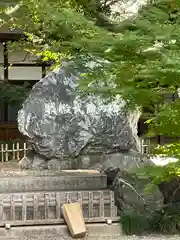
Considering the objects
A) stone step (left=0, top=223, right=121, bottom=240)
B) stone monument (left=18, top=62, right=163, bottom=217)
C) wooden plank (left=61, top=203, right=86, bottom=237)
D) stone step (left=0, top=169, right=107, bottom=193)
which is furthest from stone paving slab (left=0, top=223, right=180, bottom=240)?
stone monument (left=18, top=62, right=163, bottom=217)

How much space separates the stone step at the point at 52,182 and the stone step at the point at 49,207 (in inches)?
10.8

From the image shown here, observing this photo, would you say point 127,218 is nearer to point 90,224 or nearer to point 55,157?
point 90,224

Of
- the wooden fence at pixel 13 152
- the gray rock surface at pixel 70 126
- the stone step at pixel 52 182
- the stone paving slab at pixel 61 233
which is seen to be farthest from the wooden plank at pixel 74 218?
the wooden fence at pixel 13 152

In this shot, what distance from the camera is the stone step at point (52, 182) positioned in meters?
8.29

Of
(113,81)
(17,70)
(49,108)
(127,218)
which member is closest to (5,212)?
(127,218)

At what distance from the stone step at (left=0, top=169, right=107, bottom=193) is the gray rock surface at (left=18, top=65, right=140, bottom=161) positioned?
139cm

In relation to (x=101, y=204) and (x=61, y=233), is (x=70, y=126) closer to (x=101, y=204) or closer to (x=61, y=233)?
(x=101, y=204)

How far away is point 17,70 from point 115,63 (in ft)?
41.9

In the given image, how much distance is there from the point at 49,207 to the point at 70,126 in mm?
2430

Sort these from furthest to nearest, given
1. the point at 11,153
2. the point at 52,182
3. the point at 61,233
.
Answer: the point at 11,153
the point at 52,182
the point at 61,233

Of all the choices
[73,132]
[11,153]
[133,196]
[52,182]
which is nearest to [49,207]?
[52,182]

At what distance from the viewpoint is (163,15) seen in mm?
2586

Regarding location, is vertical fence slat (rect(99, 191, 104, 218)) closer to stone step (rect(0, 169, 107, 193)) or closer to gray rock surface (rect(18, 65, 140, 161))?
stone step (rect(0, 169, 107, 193))

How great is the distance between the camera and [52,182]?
8422 millimetres
